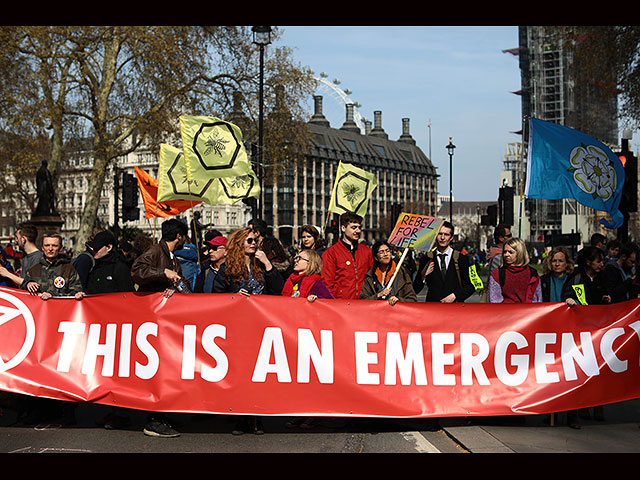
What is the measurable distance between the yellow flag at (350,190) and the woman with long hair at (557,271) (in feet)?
16.5

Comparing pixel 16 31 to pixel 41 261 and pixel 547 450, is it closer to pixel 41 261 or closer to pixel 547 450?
pixel 41 261

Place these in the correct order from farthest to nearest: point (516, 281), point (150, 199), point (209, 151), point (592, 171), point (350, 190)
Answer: point (150, 199)
point (350, 190)
point (209, 151)
point (592, 171)
point (516, 281)

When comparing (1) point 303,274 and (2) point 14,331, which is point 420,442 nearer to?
(1) point 303,274

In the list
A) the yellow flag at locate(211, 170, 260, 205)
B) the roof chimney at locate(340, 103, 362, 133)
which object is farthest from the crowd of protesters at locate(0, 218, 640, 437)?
the roof chimney at locate(340, 103, 362, 133)

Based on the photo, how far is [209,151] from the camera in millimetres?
10148

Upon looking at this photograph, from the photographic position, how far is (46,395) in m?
7.44

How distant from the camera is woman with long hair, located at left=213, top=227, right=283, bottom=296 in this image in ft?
25.1

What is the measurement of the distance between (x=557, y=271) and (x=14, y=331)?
16.8 feet

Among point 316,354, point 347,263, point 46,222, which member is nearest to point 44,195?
point 46,222

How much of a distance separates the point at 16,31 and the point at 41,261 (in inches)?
944

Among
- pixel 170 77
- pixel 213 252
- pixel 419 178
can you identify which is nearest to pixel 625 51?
pixel 170 77

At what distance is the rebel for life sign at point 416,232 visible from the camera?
9.12 meters

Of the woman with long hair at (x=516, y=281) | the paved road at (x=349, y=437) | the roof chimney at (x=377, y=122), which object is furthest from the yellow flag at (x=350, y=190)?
the roof chimney at (x=377, y=122)

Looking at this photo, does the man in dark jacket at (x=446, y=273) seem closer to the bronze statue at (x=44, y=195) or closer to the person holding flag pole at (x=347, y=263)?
the person holding flag pole at (x=347, y=263)
